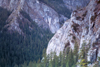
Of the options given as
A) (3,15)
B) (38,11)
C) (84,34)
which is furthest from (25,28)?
(84,34)

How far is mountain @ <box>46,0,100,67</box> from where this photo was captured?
4162 centimetres

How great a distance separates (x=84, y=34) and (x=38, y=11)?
109127 mm

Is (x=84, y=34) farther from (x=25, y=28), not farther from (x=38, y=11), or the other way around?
(x=38, y=11)

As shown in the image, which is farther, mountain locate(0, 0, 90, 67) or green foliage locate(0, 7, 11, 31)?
green foliage locate(0, 7, 11, 31)

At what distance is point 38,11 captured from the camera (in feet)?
511

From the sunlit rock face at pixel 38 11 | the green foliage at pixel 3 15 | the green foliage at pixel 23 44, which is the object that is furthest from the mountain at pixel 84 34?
the sunlit rock face at pixel 38 11

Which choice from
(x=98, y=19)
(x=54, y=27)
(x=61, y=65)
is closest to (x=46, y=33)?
(x=54, y=27)

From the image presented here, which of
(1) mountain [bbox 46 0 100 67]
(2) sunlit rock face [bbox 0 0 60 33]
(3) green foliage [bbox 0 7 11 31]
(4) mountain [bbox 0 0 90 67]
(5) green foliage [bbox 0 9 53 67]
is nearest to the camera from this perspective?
(1) mountain [bbox 46 0 100 67]

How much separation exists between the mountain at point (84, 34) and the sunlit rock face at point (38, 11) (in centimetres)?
7690

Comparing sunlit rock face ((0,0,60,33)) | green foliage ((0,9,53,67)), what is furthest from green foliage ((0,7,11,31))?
sunlit rock face ((0,0,60,33))

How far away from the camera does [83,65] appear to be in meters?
37.5

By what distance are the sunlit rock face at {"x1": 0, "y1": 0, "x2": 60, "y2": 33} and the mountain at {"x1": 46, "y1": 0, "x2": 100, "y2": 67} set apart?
252ft

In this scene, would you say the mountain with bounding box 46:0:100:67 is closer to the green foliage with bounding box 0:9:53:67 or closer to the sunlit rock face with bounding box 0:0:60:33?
the green foliage with bounding box 0:9:53:67

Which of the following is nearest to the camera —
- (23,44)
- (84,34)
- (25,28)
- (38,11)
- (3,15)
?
(84,34)
